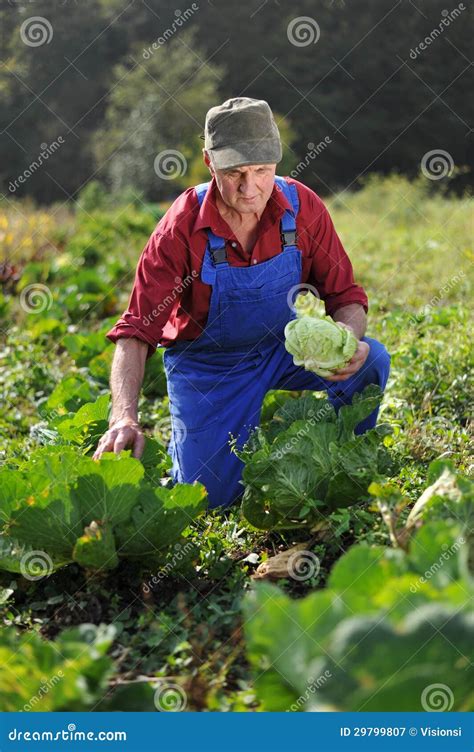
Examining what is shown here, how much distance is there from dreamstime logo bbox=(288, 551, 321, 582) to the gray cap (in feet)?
5.05

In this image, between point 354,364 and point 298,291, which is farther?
point 298,291

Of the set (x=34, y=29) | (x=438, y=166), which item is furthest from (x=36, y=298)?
(x=34, y=29)

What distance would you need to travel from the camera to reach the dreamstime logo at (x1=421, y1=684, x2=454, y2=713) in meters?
1.85

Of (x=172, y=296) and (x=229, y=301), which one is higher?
(x=229, y=301)

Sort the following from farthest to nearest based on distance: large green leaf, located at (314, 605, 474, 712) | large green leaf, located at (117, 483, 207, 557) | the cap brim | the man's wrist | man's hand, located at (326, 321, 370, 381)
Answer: man's hand, located at (326, 321, 370, 381), the cap brim, the man's wrist, large green leaf, located at (117, 483, 207, 557), large green leaf, located at (314, 605, 474, 712)

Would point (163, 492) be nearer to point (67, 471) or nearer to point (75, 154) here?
point (67, 471)

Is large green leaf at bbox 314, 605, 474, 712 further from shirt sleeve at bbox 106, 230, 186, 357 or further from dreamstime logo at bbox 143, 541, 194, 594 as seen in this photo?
shirt sleeve at bbox 106, 230, 186, 357

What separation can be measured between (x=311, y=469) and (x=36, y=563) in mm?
1050

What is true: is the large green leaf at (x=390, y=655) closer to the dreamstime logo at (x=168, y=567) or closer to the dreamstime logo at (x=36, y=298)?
the dreamstime logo at (x=168, y=567)

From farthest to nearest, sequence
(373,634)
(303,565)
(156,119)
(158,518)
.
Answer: (156,119), (303,565), (158,518), (373,634)

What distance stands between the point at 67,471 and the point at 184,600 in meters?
0.62

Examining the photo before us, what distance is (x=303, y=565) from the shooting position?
10.1 feet

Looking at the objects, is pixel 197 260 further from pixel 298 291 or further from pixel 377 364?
pixel 377 364

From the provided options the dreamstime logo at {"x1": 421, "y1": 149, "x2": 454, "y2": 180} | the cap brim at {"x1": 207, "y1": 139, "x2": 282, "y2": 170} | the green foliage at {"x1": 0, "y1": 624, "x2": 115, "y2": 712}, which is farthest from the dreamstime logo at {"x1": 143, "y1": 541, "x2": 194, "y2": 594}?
the dreamstime logo at {"x1": 421, "y1": 149, "x2": 454, "y2": 180}
